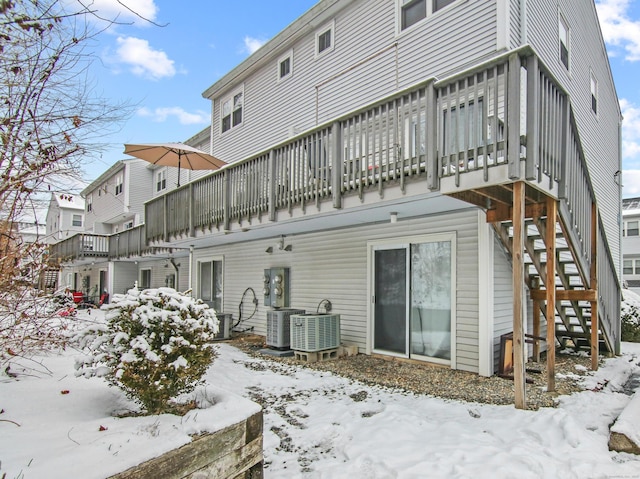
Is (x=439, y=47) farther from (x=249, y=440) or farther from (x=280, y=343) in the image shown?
(x=249, y=440)

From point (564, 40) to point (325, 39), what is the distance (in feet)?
17.2

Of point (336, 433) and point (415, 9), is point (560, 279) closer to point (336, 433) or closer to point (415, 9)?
point (336, 433)

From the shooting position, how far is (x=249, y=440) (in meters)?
2.68

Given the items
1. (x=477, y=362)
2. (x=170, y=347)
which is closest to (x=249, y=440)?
(x=170, y=347)

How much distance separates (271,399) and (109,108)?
3514 mm

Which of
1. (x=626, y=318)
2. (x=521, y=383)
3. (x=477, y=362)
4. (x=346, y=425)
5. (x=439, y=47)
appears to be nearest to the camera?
(x=346, y=425)

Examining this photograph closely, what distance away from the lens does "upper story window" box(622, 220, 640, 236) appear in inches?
883

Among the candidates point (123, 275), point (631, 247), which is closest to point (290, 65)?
point (123, 275)

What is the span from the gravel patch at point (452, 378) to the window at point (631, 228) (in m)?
20.0

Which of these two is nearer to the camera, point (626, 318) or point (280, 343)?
point (280, 343)

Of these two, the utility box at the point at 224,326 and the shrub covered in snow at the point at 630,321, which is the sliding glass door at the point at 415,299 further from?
the shrub covered in snow at the point at 630,321

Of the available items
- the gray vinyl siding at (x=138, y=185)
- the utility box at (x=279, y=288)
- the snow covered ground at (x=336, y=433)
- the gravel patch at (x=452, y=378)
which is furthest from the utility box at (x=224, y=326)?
the gray vinyl siding at (x=138, y=185)

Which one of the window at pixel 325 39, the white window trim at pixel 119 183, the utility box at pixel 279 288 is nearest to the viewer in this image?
the utility box at pixel 279 288

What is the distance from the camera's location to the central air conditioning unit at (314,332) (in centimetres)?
692
